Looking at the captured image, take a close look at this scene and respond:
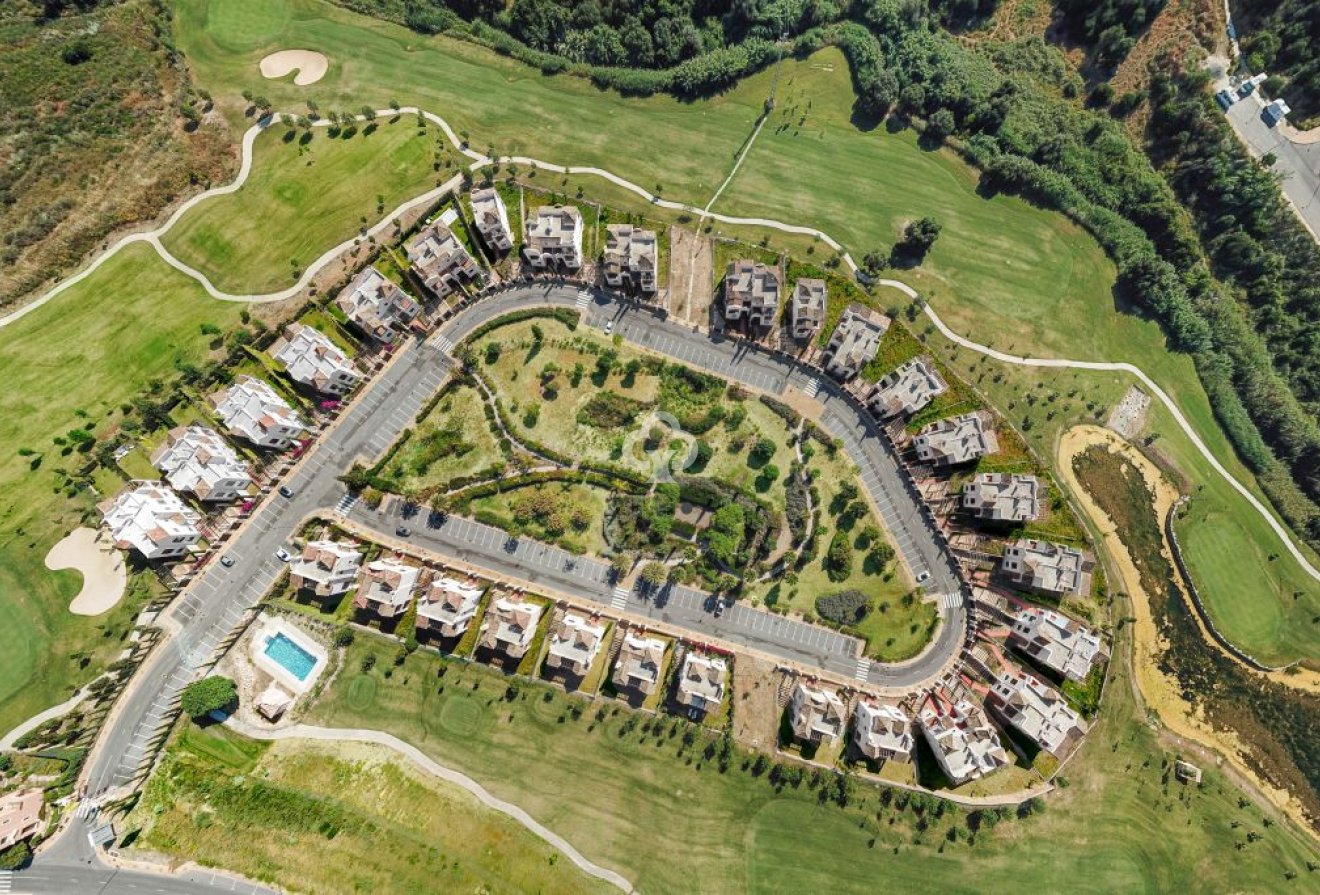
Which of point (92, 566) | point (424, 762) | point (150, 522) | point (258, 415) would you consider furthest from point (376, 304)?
point (424, 762)

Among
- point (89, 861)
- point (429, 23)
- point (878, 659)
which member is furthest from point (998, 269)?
point (89, 861)

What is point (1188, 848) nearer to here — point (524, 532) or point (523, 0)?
point (524, 532)

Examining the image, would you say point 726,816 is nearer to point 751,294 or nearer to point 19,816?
point 751,294

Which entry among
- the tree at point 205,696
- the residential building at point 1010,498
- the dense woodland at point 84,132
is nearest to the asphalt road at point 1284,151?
the residential building at point 1010,498

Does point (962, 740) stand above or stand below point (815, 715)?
above

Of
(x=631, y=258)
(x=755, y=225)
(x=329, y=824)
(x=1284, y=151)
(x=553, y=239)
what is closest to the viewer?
(x=329, y=824)

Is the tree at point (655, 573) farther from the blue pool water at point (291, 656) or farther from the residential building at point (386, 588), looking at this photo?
the blue pool water at point (291, 656)

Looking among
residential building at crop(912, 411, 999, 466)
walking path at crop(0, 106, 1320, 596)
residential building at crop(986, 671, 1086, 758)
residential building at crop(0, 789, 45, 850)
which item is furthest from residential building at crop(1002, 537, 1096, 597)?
residential building at crop(0, 789, 45, 850)
